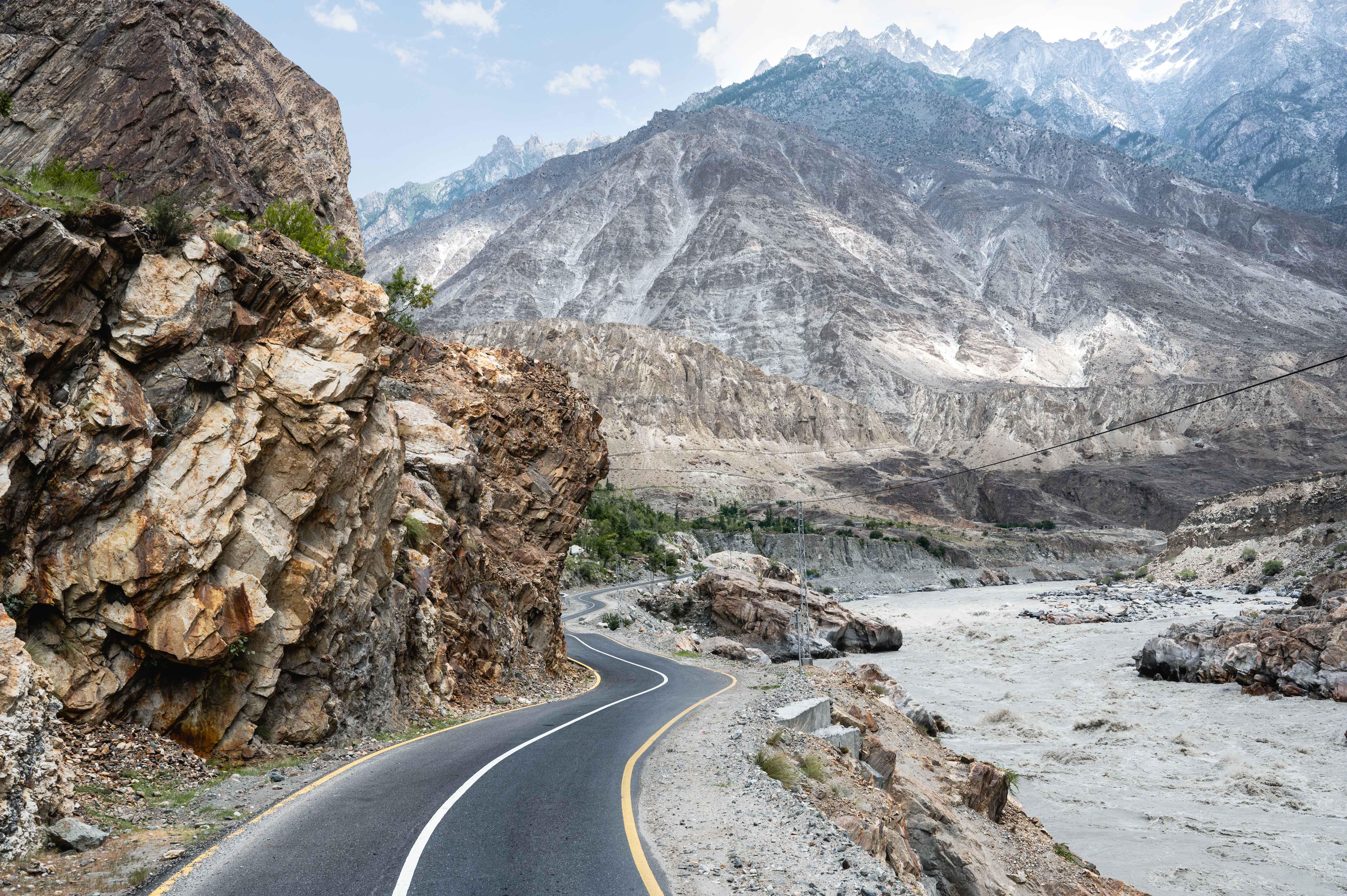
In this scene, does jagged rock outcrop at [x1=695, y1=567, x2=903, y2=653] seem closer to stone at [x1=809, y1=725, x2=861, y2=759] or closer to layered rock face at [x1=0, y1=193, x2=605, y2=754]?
stone at [x1=809, y1=725, x2=861, y2=759]

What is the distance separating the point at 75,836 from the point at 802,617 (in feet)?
91.7

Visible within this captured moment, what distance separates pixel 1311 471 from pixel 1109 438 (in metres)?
33.8

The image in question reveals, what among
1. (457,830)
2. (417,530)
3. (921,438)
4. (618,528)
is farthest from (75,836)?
(921,438)

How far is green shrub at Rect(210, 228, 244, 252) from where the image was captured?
11352 millimetres

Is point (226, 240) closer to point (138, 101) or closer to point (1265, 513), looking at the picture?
point (138, 101)

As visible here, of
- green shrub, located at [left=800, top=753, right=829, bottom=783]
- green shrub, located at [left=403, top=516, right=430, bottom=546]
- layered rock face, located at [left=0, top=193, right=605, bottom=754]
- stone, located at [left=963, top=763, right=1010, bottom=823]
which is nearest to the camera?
layered rock face, located at [left=0, top=193, right=605, bottom=754]

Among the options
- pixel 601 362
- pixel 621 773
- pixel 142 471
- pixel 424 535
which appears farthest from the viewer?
pixel 601 362

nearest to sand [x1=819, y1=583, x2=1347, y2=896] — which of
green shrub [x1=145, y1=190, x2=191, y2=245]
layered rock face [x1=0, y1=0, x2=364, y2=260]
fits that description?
green shrub [x1=145, y1=190, x2=191, y2=245]

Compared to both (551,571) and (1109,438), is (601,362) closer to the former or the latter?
(1109,438)

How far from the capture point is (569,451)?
2727cm

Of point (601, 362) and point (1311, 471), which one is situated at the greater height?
point (601, 362)

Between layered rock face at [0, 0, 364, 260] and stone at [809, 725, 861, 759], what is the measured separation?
16.9 metres

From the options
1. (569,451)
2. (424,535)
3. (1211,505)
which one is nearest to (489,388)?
(569,451)

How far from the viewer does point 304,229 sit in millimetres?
20891
